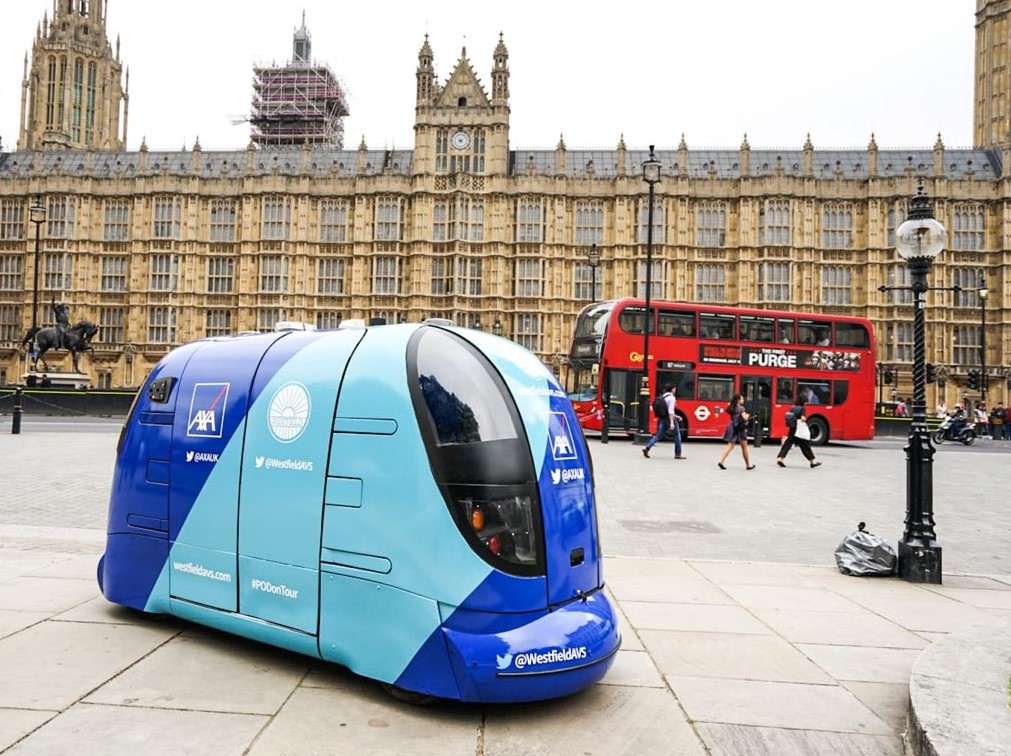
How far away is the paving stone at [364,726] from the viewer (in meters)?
3.14

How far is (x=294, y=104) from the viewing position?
62.3m

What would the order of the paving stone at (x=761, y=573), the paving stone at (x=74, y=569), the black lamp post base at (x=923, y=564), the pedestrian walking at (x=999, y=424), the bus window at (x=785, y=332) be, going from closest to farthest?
the paving stone at (x=74, y=569) < the paving stone at (x=761, y=573) < the black lamp post base at (x=923, y=564) < the bus window at (x=785, y=332) < the pedestrian walking at (x=999, y=424)

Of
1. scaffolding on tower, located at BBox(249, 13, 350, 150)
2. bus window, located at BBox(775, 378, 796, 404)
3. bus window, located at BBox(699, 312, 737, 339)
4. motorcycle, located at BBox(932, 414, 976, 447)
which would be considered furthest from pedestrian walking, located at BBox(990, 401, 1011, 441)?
scaffolding on tower, located at BBox(249, 13, 350, 150)

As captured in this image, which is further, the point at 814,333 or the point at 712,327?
the point at 814,333

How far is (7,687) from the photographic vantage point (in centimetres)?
366

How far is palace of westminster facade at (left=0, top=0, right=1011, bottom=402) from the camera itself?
47.6m

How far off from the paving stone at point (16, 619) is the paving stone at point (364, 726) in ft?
7.00

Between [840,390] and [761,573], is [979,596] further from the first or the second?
[840,390]

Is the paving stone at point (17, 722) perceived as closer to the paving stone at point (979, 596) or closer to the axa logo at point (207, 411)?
the axa logo at point (207, 411)

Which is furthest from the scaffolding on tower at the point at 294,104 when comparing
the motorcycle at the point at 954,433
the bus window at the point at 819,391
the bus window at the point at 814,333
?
the motorcycle at the point at 954,433

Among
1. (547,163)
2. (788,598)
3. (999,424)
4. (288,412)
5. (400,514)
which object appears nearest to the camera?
(400,514)

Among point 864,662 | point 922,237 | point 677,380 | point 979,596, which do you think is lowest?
point 979,596

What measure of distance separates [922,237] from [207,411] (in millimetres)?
7052

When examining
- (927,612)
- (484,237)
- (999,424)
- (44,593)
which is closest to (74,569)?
(44,593)
